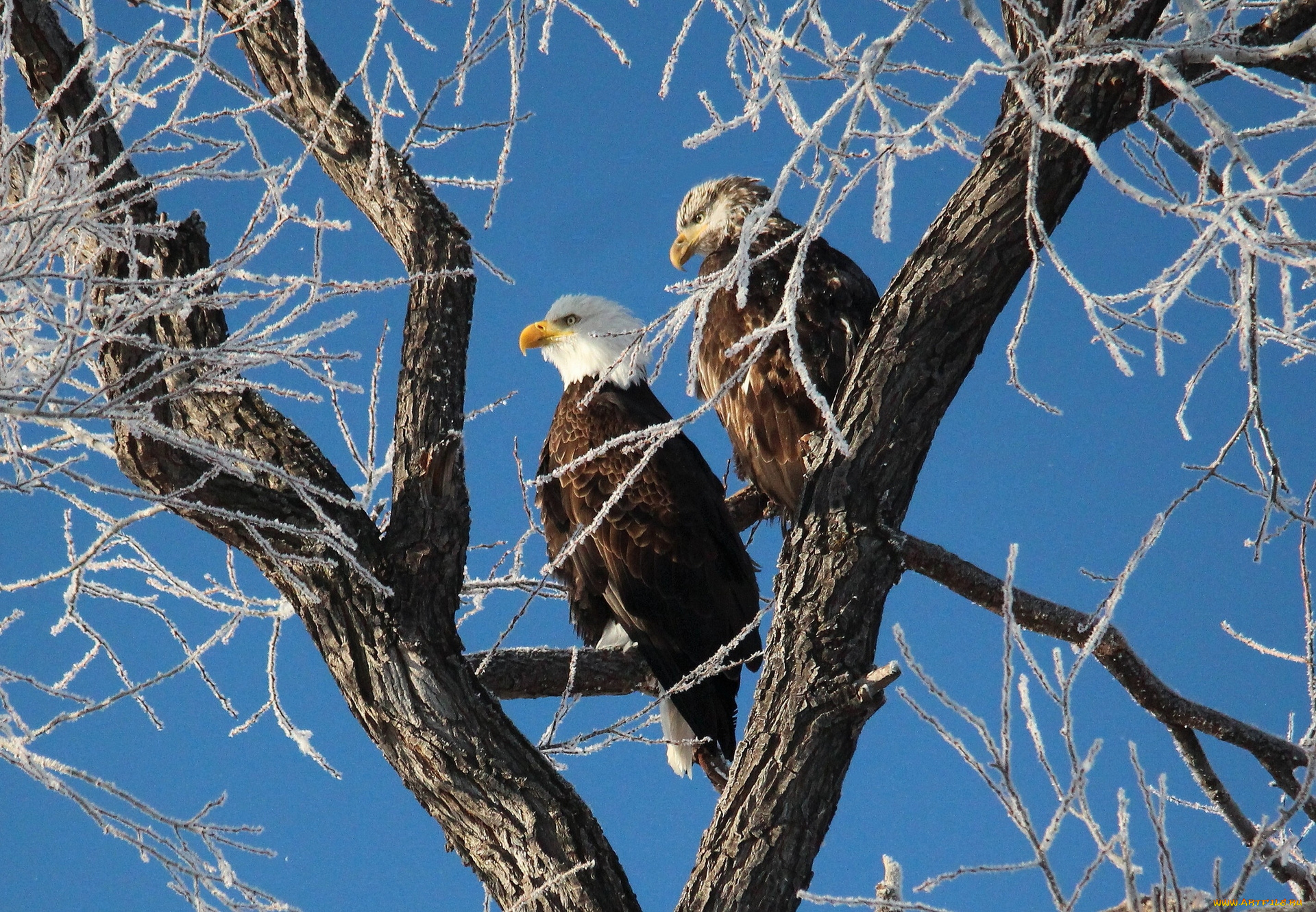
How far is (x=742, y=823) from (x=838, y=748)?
224 millimetres

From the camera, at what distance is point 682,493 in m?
4.00

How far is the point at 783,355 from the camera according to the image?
3551 millimetres

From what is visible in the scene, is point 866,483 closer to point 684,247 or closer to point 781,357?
point 781,357

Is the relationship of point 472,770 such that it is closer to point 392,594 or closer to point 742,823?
point 392,594

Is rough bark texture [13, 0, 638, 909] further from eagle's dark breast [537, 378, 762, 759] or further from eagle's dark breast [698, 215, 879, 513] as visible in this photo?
eagle's dark breast [537, 378, 762, 759]

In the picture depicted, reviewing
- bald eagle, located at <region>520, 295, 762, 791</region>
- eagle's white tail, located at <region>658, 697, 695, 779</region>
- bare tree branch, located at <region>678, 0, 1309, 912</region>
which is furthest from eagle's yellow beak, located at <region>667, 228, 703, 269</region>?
bare tree branch, located at <region>678, 0, 1309, 912</region>

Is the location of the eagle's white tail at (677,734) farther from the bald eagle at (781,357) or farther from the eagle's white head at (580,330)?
the eagle's white head at (580,330)

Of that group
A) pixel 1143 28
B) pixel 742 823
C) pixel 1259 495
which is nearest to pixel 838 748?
pixel 742 823

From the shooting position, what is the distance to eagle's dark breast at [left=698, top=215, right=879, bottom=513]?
3518 mm

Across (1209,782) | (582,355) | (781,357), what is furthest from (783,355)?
(1209,782)

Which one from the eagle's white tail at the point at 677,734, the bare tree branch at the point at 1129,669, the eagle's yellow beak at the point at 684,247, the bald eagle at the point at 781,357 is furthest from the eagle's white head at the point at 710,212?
the bare tree branch at the point at 1129,669

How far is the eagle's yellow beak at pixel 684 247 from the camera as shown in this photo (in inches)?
190

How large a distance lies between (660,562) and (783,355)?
0.81m

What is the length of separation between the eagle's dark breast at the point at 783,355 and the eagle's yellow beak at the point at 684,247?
1.02 meters
